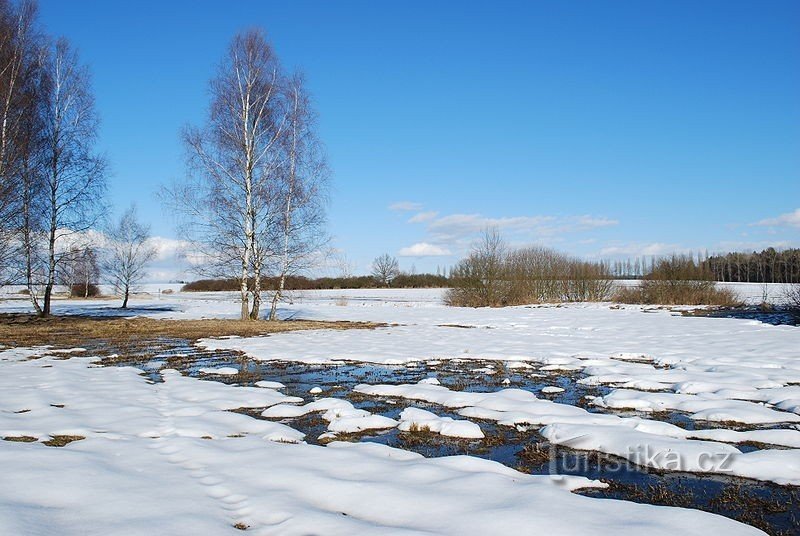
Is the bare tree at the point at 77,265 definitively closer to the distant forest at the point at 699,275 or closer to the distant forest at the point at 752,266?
the distant forest at the point at 699,275

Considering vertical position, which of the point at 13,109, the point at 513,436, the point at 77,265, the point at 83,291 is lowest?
the point at 513,436

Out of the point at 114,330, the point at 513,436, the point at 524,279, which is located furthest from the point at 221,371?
the point at 524,279

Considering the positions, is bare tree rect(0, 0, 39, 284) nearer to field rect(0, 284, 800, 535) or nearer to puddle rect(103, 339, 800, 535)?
field rect(0, 284, 800, 535)

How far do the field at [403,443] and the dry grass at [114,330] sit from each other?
146 inches

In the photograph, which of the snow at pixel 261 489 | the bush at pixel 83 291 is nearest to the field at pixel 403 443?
the snow at pixel 261 489

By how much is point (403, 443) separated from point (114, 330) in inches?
580

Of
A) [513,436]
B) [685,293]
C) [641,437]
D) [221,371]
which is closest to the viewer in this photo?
[641,437]

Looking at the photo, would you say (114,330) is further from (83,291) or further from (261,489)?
(83,291)

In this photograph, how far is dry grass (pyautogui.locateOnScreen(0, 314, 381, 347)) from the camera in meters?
14.0

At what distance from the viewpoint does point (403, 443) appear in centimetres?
494

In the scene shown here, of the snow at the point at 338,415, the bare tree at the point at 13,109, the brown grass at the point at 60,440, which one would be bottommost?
the snow at the point at 338,415

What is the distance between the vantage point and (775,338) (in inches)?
508

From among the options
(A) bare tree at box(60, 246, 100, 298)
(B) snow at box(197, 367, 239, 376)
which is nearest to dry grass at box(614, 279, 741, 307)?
(B) snow at box(197, 367, 239, 376)

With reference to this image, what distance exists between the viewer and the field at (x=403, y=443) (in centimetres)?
316
